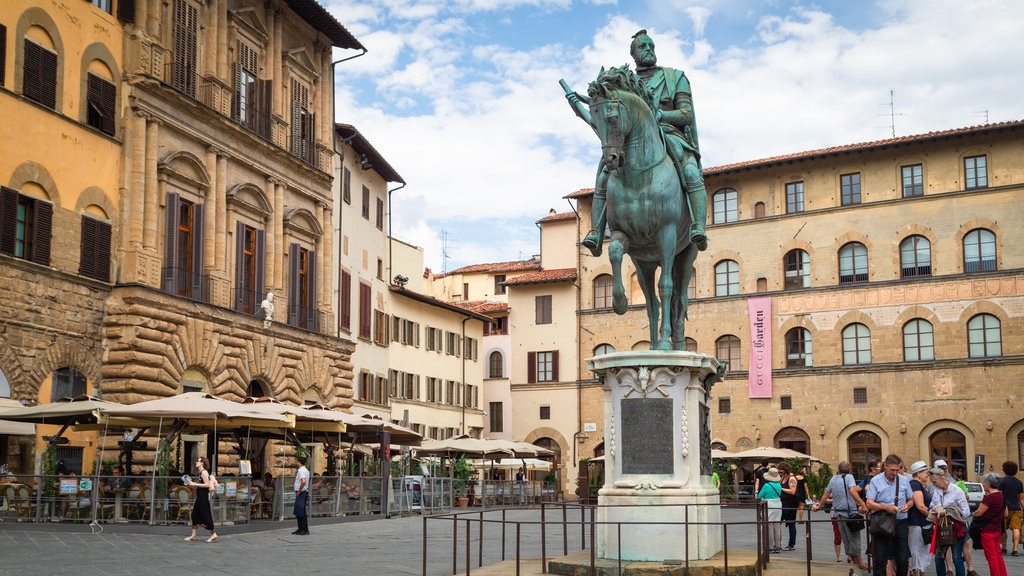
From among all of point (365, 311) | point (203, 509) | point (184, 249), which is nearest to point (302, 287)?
point (184, 249)

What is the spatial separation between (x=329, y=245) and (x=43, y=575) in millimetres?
23672

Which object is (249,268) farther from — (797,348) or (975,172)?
(975,172)

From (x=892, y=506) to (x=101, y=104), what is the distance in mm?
20517

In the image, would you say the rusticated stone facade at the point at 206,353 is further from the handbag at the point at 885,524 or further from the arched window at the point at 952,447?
the arched window at the point at 952,447

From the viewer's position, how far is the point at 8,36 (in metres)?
23.2

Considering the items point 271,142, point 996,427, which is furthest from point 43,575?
point 996,427

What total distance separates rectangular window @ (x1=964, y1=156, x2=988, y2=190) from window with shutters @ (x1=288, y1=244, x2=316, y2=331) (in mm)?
26482

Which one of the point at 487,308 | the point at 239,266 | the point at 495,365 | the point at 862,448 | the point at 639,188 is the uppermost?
the point at 487,308

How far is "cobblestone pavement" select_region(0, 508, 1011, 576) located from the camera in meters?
14.4

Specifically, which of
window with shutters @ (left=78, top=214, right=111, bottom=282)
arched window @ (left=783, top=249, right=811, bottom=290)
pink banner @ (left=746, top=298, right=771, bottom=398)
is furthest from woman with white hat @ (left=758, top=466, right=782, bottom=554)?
arched window @ (left=783, top=249, right=811, bottom=290)

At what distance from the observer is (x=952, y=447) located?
45219mm

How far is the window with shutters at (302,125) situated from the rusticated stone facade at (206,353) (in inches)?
220

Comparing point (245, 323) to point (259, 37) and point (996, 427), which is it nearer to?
point (259, 37)

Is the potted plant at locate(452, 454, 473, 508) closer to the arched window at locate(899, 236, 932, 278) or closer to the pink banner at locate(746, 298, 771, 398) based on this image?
the pink banner at locate(746, 298, 771, 398)
